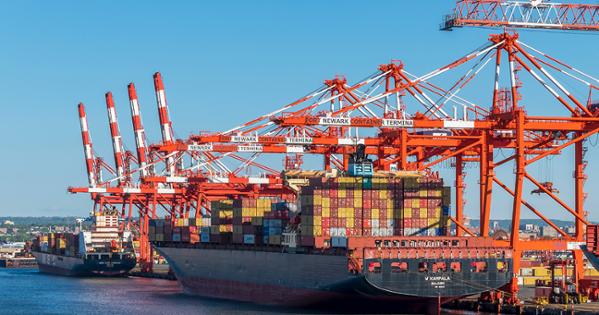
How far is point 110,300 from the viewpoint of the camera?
72.0 meters

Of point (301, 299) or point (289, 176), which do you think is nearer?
point (301, 299)

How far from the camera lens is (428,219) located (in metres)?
60.3

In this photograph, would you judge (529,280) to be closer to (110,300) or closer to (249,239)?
(249,239)

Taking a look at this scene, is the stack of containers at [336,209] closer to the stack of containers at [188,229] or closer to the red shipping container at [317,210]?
the red shipping container at [317,210]

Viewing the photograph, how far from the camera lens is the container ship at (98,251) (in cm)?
10738

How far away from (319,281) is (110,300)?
60.6 ft

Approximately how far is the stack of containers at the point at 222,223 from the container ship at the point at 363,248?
2481 millimetres

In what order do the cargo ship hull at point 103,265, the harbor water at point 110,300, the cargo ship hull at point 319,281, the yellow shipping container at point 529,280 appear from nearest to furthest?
the cargo ship hull at point 319,281 → the harbor water at point 110,300 → the yellow shipping container at point 529,280 → the cargo ship hull at point 103,265

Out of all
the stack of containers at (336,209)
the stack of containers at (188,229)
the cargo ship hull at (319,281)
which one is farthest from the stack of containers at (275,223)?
the stack of containers at (188,229)

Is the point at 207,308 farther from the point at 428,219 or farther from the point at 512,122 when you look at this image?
the point at 512,122

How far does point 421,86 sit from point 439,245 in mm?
18741

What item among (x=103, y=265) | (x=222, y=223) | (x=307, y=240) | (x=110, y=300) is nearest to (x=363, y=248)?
(x=307, y=240)

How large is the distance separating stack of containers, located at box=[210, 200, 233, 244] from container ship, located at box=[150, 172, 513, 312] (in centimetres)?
248

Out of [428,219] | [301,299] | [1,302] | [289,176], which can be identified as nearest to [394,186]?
[428,219]
